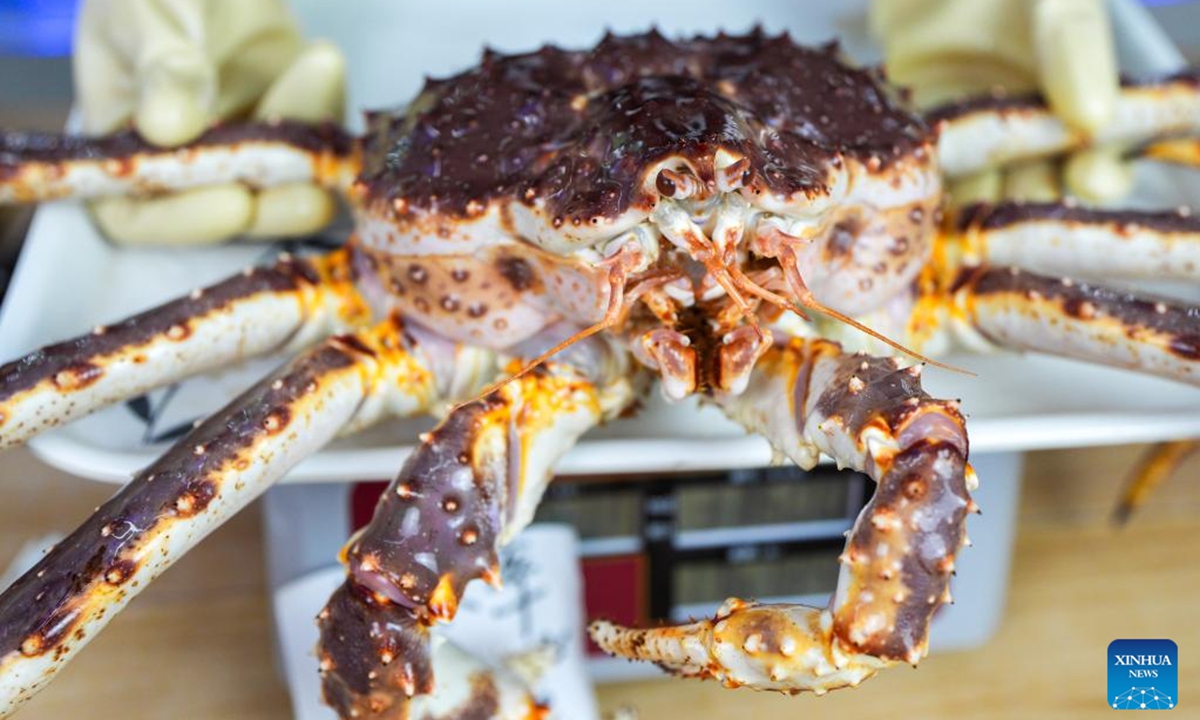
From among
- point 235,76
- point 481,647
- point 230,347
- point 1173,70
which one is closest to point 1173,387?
point 1173,70

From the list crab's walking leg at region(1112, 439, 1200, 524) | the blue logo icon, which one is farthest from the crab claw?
crab's walking leg at region(1112, 439, 1200, 524)

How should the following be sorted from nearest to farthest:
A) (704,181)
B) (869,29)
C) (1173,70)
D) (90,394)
Answer: (704,181) → (90,394) → (1173,70) → (869,29)

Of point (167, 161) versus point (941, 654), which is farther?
point (167, 161)

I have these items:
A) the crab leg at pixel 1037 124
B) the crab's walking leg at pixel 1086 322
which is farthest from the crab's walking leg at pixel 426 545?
the crab leg at pixel 1037 124

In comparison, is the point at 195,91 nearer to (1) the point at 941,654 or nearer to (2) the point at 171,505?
(2) the point at 171,505

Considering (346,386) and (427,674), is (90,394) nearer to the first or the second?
(346,386)

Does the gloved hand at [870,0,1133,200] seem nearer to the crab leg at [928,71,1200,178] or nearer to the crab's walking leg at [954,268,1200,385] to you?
the crab leg at [928,71,1200,178]

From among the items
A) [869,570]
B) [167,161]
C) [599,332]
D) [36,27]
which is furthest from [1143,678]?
[36,27]
